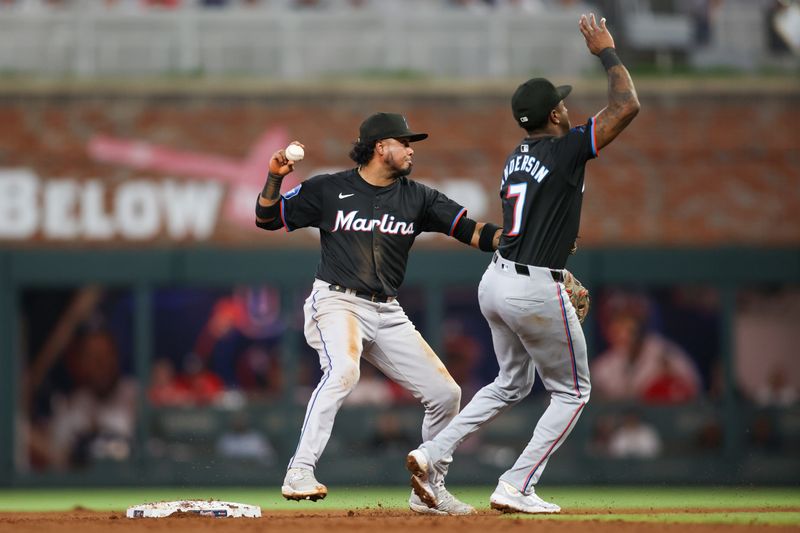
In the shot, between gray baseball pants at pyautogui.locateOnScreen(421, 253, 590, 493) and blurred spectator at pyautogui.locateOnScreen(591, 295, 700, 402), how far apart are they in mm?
8396

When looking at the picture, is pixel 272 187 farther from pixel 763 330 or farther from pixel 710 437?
pixel 763 330

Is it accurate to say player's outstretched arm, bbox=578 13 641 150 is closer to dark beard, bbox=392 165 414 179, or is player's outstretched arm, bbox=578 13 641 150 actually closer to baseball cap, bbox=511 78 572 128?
baseball cap, bbox=511 78 572 128

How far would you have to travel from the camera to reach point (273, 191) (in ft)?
26.6

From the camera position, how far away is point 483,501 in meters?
11.7

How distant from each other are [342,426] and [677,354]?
4.33 metres

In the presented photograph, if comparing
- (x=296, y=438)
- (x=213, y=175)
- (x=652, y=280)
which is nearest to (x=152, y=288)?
(x=213, y=175)

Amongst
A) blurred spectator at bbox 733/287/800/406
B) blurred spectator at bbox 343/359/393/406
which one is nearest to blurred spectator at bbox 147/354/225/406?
blurred spectator at bbox 343/359/393/406

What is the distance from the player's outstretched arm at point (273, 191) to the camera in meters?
7.96

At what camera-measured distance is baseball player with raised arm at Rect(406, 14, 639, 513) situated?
7.65m

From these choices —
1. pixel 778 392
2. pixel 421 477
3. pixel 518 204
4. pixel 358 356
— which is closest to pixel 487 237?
pixel 518 204

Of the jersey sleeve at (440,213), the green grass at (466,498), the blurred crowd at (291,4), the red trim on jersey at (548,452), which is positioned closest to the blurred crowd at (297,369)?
the green grass at (466,498)

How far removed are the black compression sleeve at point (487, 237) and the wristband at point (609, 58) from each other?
1170 mm

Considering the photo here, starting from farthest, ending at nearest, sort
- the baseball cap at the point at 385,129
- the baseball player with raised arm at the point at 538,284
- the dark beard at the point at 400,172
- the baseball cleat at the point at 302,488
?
the dark beard at the point at 400,172 → the baseball cap at the point at 385,129 → the baseball player with raised arm at the point at 538,284 → the baseball cleat at the point at 302,488

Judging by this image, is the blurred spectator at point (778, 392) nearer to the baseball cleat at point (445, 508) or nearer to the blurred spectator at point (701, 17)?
the blurred spectator at point (701, 17)
